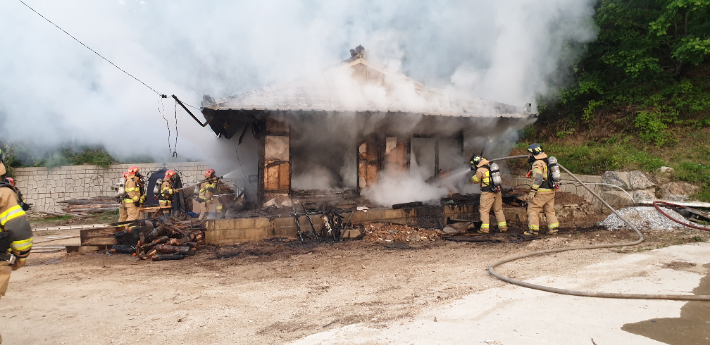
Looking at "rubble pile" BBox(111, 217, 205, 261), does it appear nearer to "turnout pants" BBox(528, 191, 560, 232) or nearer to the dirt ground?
the dirt ground

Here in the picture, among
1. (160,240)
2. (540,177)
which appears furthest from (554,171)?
(160,240)

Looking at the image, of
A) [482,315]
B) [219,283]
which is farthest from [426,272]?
[219,283]

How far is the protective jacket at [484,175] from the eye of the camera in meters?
8.92

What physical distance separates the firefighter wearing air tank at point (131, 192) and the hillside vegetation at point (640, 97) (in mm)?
12934

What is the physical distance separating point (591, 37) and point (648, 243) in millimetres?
10302

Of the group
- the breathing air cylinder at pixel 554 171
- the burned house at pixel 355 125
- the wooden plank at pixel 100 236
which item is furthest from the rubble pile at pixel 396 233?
the wooden plank at pixel 100 236

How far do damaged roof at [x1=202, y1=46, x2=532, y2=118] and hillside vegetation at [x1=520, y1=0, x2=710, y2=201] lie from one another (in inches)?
149

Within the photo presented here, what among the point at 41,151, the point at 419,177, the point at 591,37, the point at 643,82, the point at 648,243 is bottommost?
the point at 648,243

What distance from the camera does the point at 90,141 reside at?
709 inches

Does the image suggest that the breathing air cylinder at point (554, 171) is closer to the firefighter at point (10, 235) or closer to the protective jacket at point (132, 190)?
the firefighter at point (10, 235)

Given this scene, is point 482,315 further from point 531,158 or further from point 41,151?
point 41,151

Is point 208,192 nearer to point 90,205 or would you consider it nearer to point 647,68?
point 90,205

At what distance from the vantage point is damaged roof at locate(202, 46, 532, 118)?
9.91m

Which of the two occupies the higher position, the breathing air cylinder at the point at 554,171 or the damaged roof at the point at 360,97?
the damaged roof at the point at 360,97
